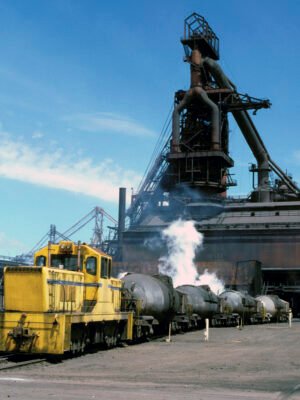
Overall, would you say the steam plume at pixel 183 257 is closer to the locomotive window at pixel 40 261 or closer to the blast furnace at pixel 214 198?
the blast furnace at pixel 214 198

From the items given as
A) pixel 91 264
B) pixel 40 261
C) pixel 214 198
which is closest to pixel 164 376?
pixel 91 264

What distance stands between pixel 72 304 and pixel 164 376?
5.42 metres

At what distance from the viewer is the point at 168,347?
75.7ft

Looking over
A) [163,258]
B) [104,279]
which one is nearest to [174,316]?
[104,279]

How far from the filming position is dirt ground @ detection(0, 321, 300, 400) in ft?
37.5

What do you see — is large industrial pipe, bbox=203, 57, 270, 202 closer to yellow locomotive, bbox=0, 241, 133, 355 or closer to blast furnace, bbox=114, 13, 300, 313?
blast furnace, bbox=114, 13, 300, 313

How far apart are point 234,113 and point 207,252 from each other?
815 inches

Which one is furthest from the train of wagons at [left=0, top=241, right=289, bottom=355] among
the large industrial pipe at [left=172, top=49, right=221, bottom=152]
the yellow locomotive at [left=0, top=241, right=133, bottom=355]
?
the large industrial pipe at [left=172, top=49, right=221, bottom=152]

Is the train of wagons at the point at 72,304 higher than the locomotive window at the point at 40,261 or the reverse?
the reverse

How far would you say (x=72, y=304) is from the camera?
61.6 ft

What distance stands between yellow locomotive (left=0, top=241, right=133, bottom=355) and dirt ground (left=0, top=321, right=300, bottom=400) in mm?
720

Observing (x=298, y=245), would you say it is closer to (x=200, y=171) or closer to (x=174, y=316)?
(x=200, y=171)

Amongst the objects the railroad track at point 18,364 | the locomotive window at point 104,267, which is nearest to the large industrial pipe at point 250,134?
the locomotive window at point 104,267

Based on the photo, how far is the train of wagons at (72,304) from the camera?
1686 cm
